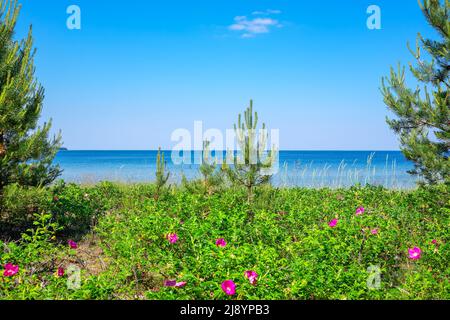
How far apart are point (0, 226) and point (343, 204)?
22.1ft

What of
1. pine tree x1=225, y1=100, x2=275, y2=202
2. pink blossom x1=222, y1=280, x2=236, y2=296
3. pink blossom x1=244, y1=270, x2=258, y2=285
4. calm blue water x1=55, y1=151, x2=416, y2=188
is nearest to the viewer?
pink blossom x1=222, y1=280, x2=236, y2=296

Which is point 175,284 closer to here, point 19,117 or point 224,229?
point 224,229

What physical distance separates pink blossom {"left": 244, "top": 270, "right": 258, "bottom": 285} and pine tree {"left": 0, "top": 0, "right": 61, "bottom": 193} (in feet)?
15.3

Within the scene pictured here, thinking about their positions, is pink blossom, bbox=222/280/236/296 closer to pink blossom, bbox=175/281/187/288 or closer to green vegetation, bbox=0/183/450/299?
green vegetation, bbox=0/183/450/299

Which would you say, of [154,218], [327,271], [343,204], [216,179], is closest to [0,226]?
[154,218]

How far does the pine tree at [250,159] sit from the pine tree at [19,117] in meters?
3.82

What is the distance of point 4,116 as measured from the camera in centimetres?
650

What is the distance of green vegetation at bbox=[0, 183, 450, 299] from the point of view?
4.06 m

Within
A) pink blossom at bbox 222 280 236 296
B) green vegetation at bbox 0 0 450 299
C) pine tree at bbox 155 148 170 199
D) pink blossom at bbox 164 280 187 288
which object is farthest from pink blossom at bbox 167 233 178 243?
pine tree at bbox 155 148 170 199

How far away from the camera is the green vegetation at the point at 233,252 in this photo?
4059mm

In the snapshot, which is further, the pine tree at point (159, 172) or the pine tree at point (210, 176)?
the pine tree at point (210, 176)

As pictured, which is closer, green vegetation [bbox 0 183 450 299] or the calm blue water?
green vegetation [bbox 0 183 450 299]

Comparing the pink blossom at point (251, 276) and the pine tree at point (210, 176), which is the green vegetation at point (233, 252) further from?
the pine tree at point (210, 176)

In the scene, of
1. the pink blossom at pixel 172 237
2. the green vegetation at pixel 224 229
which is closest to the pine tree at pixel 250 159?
the green vegetation at pixel 224 229
